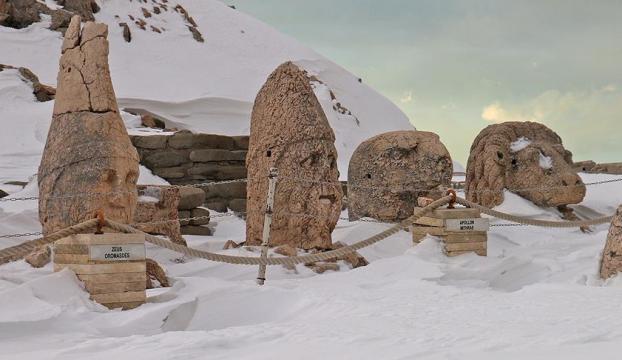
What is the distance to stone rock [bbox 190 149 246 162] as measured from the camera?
12.5 metres

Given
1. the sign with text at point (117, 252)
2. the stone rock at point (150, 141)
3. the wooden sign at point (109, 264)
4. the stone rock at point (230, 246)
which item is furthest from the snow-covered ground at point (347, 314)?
the stone rock at point (150, 141)

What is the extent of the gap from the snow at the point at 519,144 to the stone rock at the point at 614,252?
6.36 m

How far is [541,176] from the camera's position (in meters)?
11.3

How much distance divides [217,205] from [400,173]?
343 centimetres

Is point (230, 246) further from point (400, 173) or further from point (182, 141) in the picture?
point (182, 141)

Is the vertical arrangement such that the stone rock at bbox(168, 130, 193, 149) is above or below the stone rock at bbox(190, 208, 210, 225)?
above

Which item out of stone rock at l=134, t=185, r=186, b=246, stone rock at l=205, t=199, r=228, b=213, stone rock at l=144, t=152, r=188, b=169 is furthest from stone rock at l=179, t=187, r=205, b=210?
stone rock at l=144, t=152, r=188, b=169

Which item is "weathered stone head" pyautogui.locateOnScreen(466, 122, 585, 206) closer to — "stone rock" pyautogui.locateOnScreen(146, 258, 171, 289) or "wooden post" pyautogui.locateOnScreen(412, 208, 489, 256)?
"wooden post" pyautogui.locateOnScreen(412, 208, 489, 256)

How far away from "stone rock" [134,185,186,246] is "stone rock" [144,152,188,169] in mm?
4179

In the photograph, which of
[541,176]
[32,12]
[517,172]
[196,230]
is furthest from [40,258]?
[32,12]

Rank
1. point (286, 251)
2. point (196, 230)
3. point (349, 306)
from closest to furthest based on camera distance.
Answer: point (349, 306) < point (286, 251) < point (196, 230)

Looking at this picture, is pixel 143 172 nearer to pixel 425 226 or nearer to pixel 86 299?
pixel 425 226

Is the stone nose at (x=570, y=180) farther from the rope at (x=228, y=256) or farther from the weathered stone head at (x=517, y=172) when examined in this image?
the rope at (x=228, y=256)

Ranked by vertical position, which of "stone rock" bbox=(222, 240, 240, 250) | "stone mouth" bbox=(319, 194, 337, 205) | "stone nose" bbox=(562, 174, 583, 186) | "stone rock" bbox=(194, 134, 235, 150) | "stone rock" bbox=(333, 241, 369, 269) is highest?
"stone rock" bbox=(194, 134, 235, 150)
